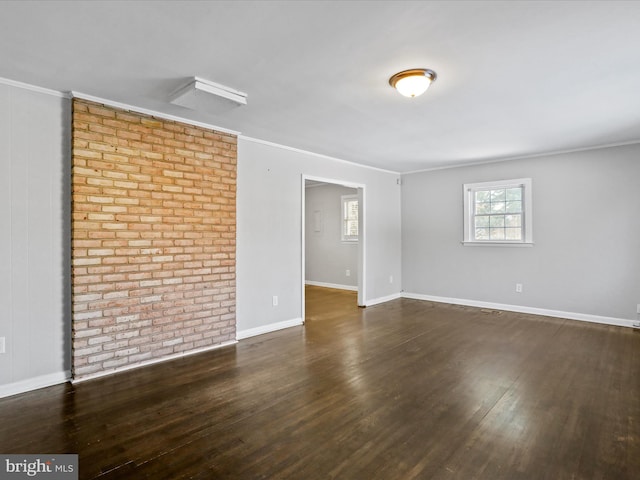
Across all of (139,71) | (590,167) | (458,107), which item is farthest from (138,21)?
(590,167)

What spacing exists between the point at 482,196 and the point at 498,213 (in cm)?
40

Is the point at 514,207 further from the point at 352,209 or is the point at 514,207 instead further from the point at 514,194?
the point at 352,209

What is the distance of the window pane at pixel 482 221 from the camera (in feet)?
19.8

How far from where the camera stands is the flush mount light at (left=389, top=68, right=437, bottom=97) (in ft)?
8.55

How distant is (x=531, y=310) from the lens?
5523mm

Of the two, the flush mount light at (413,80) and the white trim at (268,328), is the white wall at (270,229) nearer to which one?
the white trim at (268,328)

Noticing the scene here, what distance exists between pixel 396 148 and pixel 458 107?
5.34 feet

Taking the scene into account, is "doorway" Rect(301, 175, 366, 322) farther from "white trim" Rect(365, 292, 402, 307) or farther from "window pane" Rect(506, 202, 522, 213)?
"window pane" Rect(506, 202, 522, 213)

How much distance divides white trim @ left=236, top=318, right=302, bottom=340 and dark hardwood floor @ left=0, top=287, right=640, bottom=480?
0.87 ft

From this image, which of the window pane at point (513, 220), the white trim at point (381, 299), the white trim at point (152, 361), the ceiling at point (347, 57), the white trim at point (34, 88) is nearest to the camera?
the ceiling at point (347, 57)

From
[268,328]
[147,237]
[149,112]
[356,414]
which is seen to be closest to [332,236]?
[268,328]

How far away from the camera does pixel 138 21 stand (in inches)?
78.8

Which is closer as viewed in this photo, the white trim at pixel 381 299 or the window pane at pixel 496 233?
the window pane at pixel 496 233

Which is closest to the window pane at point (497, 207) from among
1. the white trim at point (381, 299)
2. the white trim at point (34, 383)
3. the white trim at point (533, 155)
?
the white trim at point (533, 155)
